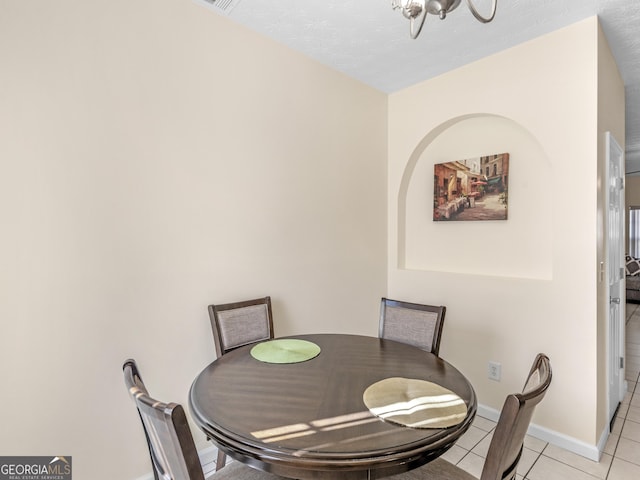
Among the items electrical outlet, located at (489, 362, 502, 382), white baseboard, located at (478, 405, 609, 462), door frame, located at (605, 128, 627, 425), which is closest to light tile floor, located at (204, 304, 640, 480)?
white baseboard, located at (478, 405, 609, 462)

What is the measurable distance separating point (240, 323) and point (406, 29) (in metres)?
2.19

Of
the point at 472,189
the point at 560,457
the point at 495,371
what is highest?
the point at 472,189

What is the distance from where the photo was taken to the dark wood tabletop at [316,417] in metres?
0.97

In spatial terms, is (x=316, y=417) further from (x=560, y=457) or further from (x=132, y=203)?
(x=560, y=457)

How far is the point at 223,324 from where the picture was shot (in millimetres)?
2004

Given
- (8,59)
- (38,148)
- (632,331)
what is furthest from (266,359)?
(632,331)

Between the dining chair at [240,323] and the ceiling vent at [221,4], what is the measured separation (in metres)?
1.80

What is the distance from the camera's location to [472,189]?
2854 millimetres

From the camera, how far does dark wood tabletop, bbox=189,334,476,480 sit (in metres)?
0.97

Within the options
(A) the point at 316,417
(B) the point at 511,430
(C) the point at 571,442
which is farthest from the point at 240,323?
(C) the point at 571,442

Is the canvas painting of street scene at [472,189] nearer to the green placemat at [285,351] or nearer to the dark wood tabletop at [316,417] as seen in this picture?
the dark wood tabletop at [316,417]

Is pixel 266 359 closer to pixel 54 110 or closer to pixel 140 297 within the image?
pixel 140 297

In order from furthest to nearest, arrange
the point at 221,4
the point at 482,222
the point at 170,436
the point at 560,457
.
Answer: the point at 482,222, the point at 560,457, the point at 221,4, the point at 170,436

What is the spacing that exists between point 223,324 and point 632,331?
5.91m
